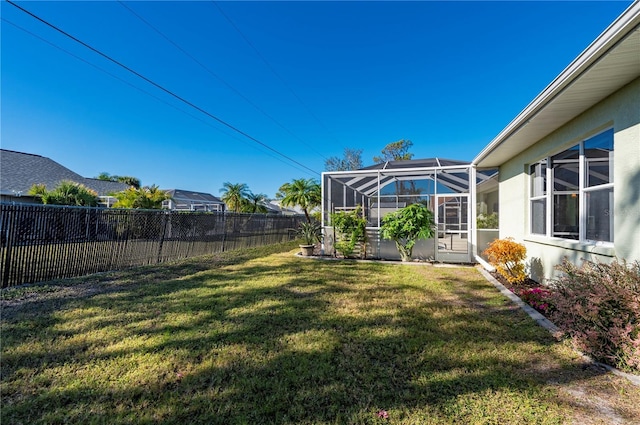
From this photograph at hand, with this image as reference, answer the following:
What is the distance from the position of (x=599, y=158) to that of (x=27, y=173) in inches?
1029

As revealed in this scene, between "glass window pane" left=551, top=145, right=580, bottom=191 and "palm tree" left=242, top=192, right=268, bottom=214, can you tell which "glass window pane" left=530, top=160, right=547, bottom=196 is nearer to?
"glass window pane" left=551, top=145, right=580, bottom=191

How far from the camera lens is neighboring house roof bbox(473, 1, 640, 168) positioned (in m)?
2.46

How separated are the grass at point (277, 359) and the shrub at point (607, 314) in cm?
27

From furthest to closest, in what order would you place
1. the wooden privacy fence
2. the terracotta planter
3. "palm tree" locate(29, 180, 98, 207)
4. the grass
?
"palm tree" locate(29, 180, 98, 207) < the terracotta planter < the wooden privacy fence < the grass

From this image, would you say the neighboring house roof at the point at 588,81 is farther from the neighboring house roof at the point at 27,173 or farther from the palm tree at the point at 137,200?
the neighboring house roof at the point at 27,173

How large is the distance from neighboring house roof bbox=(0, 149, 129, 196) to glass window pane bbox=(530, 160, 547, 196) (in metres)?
22.6

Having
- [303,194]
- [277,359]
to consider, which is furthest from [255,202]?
[277,359]

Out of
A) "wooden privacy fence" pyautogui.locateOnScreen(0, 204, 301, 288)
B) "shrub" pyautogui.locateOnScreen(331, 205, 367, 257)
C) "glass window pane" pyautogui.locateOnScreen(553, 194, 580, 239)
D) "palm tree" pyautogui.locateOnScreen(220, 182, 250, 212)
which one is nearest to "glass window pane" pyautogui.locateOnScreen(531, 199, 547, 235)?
"glass window pane" pyautogui.locateOnScreen(553, 194, 580, 239)

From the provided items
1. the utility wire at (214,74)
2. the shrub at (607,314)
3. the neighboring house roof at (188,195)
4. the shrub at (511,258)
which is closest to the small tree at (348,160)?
the utility wire at (214,74)

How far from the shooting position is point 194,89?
12.2m

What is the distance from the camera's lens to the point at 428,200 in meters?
9.13

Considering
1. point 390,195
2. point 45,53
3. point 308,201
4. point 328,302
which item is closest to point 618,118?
point 328,302

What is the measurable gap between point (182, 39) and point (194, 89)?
98.8 inches

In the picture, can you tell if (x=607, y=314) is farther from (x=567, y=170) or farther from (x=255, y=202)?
(x=255, y=202)
